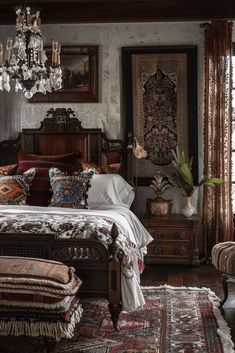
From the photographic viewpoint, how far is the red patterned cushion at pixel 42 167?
18.2 feet

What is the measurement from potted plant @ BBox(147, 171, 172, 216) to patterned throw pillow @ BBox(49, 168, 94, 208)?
106cm

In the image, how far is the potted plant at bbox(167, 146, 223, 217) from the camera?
609cm

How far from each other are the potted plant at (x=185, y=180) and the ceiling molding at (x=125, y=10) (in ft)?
4.91


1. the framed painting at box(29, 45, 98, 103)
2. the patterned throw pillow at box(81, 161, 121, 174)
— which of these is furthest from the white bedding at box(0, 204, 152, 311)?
the framed painting at box(29, 45, 98, 103)

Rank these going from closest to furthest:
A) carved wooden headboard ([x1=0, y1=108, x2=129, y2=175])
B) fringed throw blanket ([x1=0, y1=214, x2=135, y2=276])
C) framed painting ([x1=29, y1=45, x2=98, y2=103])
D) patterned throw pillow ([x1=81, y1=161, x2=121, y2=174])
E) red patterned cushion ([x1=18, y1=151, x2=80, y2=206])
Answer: fringed throw blanket ([x1=0, y1=214, x2=135, y2=276]), red patterned cushion ([x1=18, y1=151, x2=80, y2=206]), patterned throw pillow ([x1=81, y1=161, x2=121, y2=174]), carved wooden headboard ([x1=0, y1=108, x2=129, y2=175]), framed painting ([x1=29, y1=45, x2=98, y2=103])

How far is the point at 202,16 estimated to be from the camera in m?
6.19

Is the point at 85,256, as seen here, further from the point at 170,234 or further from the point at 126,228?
the point at 170,234

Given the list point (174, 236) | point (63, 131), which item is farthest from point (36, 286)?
point (63, 131)

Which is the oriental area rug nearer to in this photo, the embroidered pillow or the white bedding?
the white bedding

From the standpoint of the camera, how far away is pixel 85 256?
4.04m

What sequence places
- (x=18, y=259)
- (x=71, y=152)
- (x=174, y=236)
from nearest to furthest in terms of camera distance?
(x=18, y=259) < (x=174, y=236) < (x=71, y=152)

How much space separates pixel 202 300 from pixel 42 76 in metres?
2.38

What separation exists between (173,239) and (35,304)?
2.86 metres

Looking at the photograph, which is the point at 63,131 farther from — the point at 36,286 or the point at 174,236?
the point at 36,286
